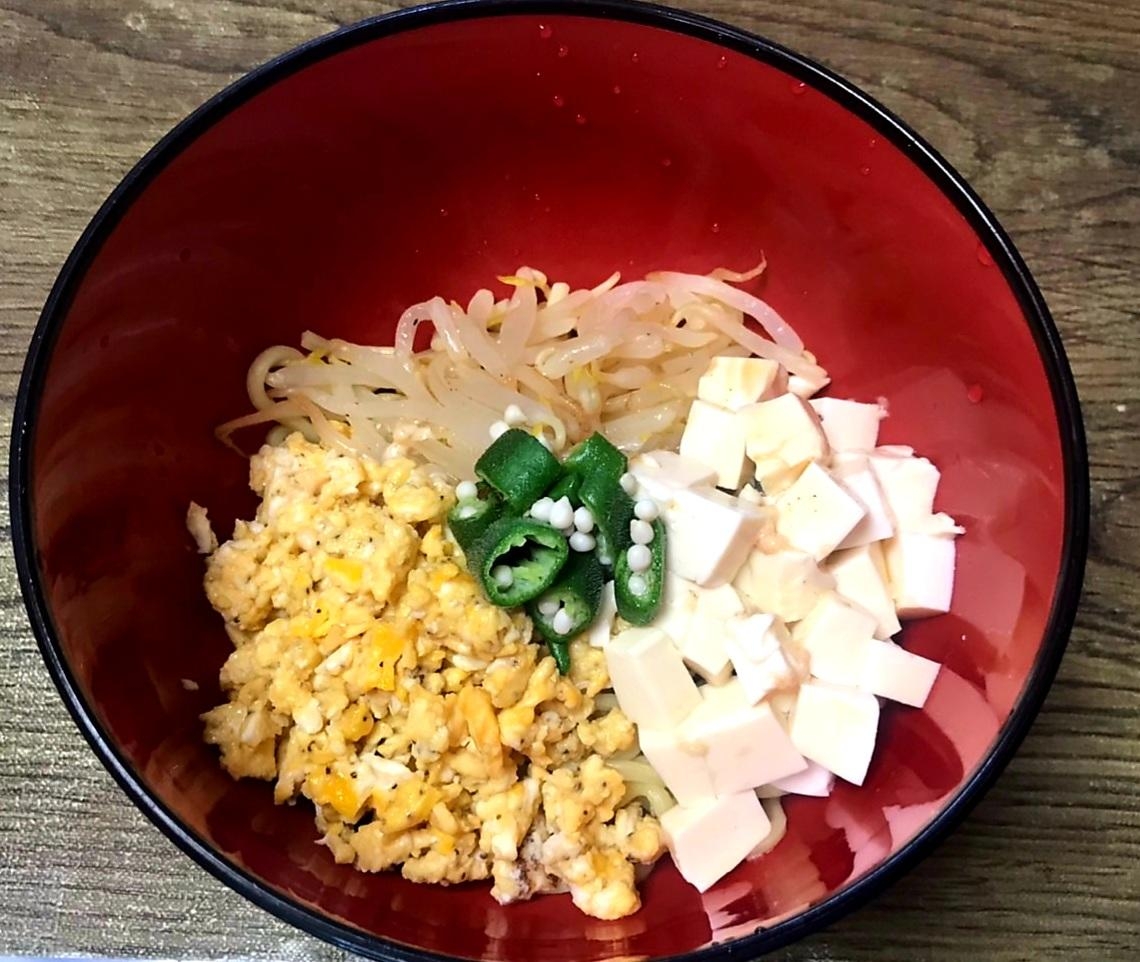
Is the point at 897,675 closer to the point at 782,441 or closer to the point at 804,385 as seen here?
the point at 782,441

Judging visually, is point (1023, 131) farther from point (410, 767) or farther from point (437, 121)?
point (410, 767)

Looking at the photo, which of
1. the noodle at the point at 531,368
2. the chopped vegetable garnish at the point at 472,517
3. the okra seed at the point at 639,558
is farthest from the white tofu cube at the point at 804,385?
the chopped vegetable garnish at the point at 472,517

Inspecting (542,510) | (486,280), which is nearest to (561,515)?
(542,510)

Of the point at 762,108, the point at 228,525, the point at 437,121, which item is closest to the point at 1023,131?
the point at 762,108

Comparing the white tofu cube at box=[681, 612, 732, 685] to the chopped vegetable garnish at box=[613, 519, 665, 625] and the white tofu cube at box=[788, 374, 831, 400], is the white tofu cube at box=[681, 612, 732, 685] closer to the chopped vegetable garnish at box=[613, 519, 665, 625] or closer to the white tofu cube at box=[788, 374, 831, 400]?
the chopped vegetable garnish at box=[613, 519, 665, 625]

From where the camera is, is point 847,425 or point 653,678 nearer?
point 653,678

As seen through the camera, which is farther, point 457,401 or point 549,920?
point 457,401
